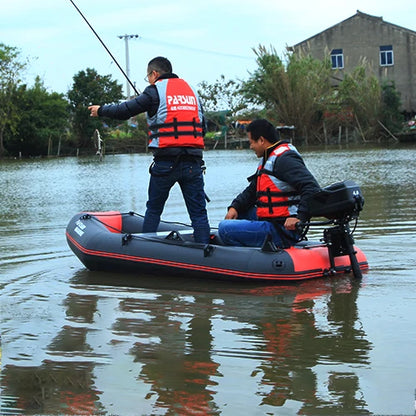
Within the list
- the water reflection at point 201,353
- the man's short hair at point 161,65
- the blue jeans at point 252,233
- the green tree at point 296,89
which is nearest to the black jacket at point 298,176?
the blue jeans at point 252,233

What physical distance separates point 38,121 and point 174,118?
143 ft

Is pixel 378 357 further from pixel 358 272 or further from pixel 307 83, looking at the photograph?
pixel 307 83

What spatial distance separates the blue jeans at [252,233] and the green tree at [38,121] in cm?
4201

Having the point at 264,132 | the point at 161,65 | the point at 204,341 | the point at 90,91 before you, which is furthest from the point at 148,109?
the point at 90,91

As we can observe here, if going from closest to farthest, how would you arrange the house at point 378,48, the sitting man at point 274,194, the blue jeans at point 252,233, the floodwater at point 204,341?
the floodwater at point 204,341
the sitting man at point 274,194
the blue jeans at point 252,233
the house at point 378,48

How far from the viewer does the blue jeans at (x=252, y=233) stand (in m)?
5.97

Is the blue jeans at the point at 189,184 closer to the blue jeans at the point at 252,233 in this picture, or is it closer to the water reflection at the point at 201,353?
the blue jeans at the point at 252,233

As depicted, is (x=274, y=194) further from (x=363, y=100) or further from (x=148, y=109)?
(x=363, y=100)

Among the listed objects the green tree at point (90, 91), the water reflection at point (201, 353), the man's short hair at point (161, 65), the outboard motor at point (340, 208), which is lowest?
the water reflection at point (201, 353)

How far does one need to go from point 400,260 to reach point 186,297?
204 cm

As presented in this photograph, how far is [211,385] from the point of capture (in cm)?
355

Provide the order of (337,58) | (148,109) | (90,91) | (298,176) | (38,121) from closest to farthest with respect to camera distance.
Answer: (298,176), (148,109), (337,58), (38,121), (90,91)

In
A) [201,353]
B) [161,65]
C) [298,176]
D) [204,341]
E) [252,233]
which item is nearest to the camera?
[201,353]

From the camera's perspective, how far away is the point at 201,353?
407cm
